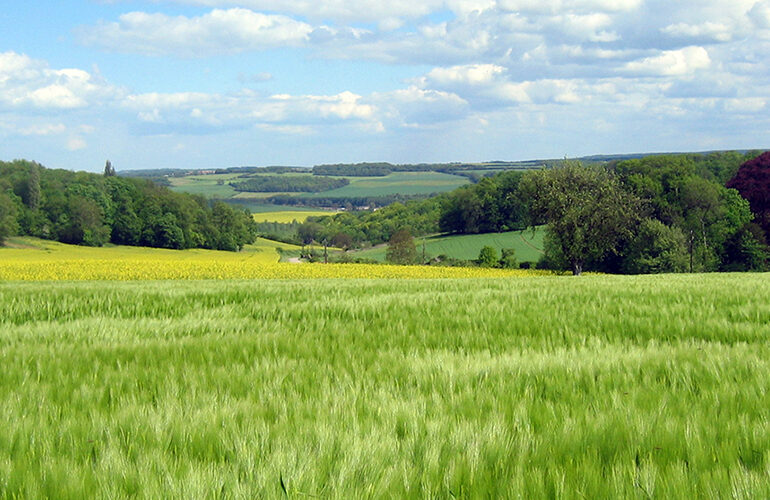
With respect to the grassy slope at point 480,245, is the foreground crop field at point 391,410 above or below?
above

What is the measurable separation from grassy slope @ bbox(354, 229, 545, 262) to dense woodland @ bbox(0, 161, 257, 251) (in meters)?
37.3

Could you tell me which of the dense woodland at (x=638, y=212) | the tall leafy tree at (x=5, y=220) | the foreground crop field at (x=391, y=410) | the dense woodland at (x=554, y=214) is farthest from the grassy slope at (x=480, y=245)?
the foreground crop field at (x=391, y=410)

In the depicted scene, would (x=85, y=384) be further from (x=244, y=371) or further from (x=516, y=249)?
(x=516, y=249)

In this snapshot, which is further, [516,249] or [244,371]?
[516,249]

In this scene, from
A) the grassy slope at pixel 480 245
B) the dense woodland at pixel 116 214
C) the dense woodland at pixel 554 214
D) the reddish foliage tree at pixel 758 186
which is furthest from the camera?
the dense woodland at pixel 116 214

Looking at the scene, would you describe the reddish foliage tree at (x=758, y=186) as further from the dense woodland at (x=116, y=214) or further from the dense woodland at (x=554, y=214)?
the dense woodland at (x=116, y=214)

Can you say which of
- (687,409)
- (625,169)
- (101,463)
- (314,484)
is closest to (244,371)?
(101,463)

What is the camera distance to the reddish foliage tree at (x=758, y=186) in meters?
73.8

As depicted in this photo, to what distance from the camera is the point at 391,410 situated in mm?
3287

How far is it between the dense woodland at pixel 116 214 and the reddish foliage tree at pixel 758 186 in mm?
91071

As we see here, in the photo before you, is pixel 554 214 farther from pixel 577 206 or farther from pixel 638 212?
pixel 638 212

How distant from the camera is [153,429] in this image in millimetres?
3100

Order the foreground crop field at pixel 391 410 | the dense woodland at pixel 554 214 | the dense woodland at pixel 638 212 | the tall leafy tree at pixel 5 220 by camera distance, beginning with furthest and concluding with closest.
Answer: the tall leafy tree at pixel 5 220 < the dense woodland at pixel 554 214 < the dense woodland at pixel 638 212 < the foreground crop field at pixel 391 410

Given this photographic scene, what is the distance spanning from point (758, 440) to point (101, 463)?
292cm
